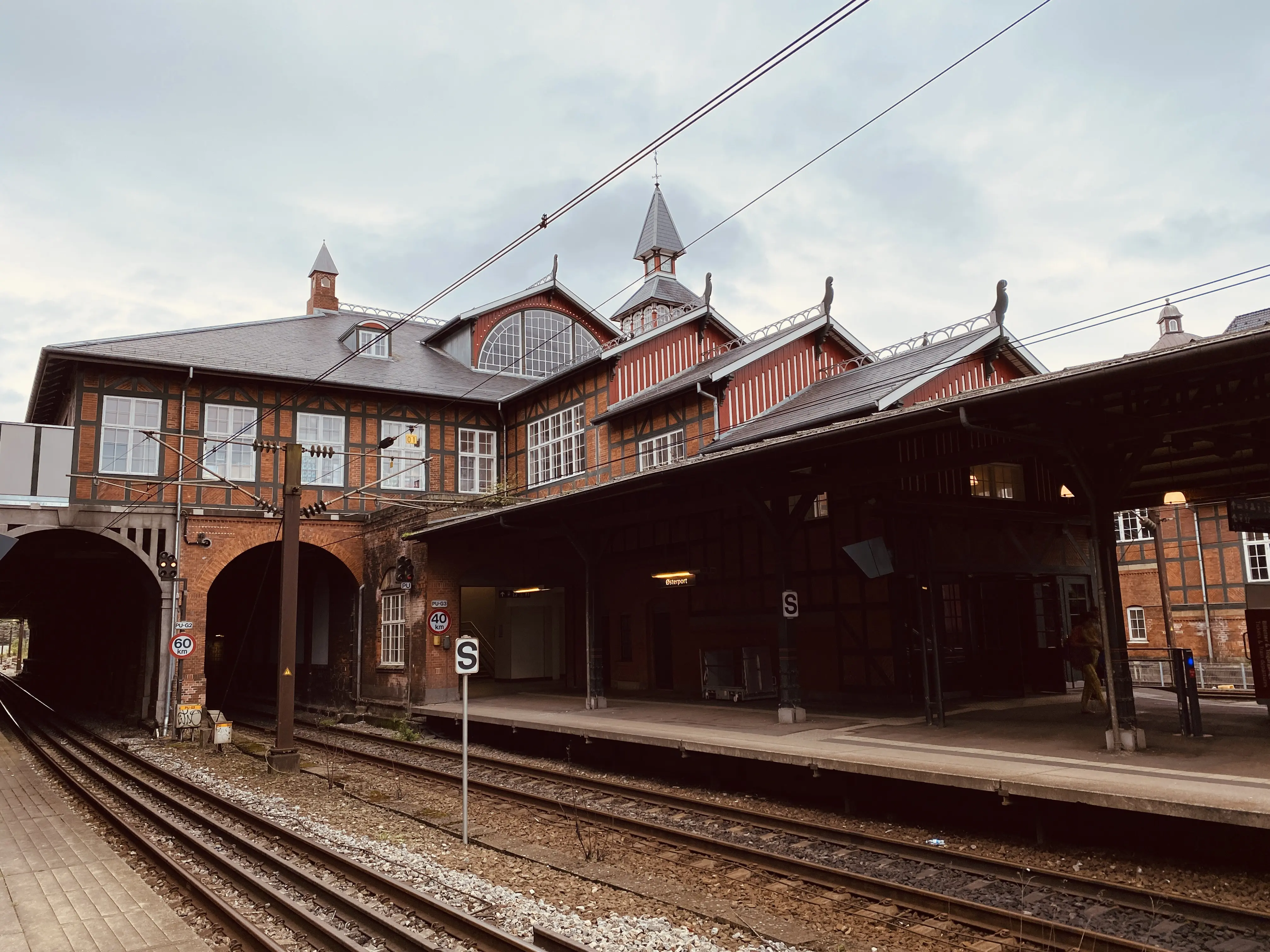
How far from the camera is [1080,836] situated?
7.99 meters

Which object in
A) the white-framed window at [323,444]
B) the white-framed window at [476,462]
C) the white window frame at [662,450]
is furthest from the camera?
the white-framed window at [476,462]

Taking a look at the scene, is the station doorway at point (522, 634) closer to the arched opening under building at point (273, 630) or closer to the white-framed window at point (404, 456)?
the arched opening under building at point (273, 630)

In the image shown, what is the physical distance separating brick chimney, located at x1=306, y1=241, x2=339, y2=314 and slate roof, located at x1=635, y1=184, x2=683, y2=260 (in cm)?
1238

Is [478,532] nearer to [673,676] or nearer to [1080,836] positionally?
[673,676]

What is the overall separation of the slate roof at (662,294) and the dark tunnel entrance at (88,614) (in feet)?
55.4

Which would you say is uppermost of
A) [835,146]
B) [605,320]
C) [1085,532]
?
[605,320]

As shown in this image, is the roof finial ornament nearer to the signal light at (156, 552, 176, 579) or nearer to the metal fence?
the metal fence

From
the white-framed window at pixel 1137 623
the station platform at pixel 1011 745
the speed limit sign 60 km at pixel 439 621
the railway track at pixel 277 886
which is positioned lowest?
the railway track at pixel 277 886

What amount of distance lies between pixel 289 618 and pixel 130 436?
32.0ft

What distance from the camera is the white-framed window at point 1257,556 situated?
82.9ft

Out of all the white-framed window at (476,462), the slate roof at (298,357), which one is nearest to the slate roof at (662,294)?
the slate roof at (298,357)

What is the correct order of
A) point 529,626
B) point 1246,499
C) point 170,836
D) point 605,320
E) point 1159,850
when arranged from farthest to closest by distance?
point 605,320, point 529,626, point 1246,499, point 170,836, point 1159,850

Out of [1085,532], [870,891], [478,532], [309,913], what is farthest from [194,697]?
[1085,532]

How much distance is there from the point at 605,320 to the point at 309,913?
2472 centimetres
